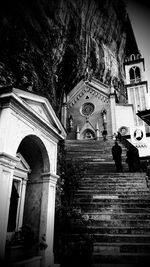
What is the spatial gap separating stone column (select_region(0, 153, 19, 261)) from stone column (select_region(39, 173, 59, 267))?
5.64ft

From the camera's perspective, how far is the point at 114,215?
704cm

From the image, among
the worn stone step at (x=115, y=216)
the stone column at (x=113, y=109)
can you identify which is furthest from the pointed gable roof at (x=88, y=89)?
the worn stone step at (x=115, y=216)

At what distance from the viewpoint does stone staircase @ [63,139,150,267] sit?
5480mm

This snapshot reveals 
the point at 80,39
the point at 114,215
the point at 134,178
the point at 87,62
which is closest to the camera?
the point at 114,215

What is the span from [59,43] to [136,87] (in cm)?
1677

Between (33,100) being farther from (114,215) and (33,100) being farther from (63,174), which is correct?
(114,215)

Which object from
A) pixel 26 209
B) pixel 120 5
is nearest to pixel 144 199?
pixel 26 209

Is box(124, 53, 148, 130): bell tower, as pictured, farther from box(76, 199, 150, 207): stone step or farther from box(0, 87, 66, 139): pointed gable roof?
box(0, 87, 66, 139): pointed gable roof

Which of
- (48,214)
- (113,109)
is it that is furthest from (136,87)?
(48,214)

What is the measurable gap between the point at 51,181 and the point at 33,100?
2650 mm

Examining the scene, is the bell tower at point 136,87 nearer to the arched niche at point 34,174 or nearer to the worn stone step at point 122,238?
the worn stone step at point 122,238

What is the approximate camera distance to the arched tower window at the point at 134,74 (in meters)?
33.1

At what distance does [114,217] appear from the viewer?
6.97 m

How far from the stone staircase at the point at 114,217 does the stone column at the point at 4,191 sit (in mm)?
2540
